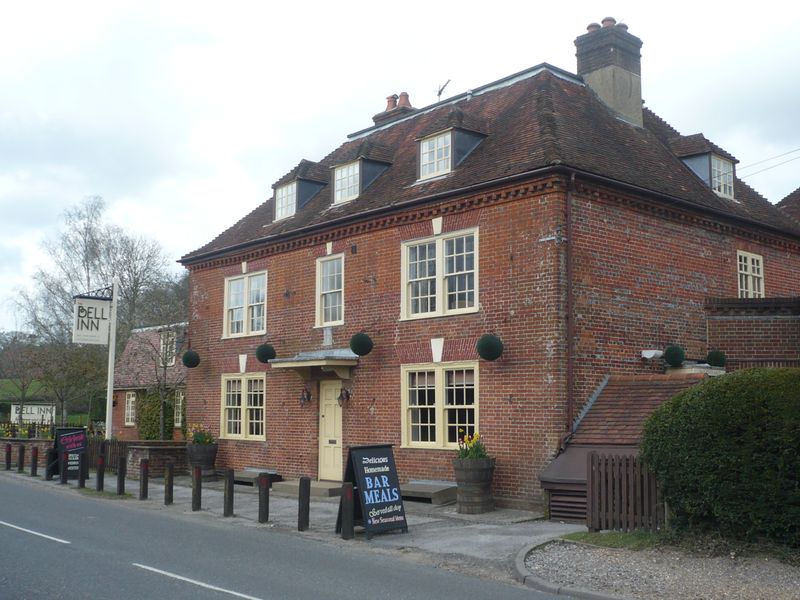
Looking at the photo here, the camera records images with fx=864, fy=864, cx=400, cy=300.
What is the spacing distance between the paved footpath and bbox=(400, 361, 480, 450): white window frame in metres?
1.37

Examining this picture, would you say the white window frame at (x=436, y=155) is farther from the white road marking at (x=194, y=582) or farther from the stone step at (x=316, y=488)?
the white road marking at (x=194, y=582)

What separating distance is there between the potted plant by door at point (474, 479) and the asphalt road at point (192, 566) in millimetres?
3387

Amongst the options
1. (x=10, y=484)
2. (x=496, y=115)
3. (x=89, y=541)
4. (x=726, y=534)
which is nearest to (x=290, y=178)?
(x=496, y=115)

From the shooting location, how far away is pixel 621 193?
17375 mm

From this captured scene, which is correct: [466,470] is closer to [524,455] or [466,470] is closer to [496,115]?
[524,455]

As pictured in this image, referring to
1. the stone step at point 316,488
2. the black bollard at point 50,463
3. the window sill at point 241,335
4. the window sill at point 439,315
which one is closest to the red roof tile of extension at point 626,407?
the window sill at point 439,315

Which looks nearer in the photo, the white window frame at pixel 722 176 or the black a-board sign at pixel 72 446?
the white window frame at pixel 722 176

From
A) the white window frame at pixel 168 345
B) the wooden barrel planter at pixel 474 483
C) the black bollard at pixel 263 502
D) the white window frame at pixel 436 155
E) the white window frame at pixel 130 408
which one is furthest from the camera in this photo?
the white window frame at pixel 130 408

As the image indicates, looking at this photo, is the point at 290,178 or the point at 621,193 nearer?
the point at 621,193

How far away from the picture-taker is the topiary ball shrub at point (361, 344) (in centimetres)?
1903

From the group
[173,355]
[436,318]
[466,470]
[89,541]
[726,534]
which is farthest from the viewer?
[173,355]

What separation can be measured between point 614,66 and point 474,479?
37.7 feet

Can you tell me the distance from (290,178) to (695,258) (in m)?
11.1

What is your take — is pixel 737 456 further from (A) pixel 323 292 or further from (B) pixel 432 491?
(A) pixel 323 292
